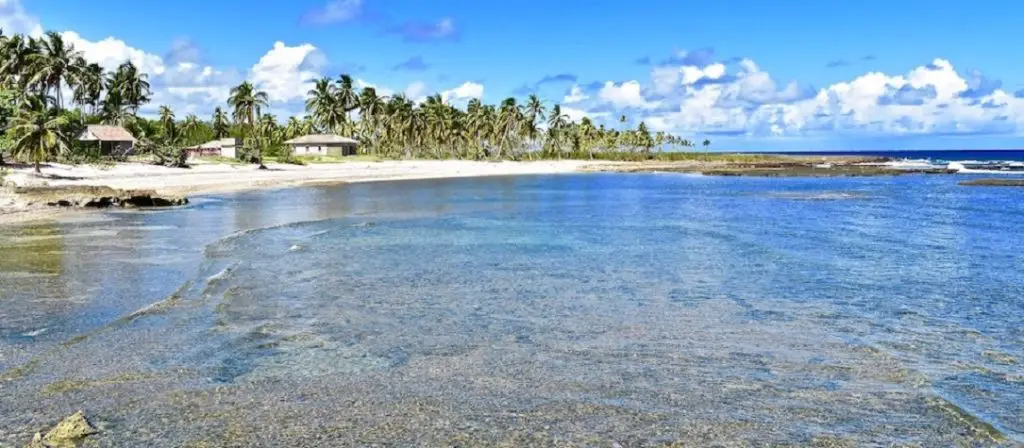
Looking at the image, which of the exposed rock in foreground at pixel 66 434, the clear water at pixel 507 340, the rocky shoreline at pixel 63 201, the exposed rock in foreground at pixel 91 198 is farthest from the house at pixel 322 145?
the exposed rock in foreground at pixel 66 434

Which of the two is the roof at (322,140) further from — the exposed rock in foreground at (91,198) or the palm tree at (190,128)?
the exposed rock in foreground at (91,198)

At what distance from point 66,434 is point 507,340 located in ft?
19.0

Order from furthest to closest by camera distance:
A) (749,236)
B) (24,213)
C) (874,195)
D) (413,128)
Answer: (413,128), (874,195), (24,213), (749,236)

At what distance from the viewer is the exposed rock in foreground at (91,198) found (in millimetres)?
33844

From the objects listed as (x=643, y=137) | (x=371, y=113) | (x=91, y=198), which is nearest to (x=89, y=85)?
(x=371, y=113)

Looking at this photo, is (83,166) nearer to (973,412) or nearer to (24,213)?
(24,213)

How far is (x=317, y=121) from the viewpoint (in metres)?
115

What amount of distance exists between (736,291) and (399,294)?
6580mm

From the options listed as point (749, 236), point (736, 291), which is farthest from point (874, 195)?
point (736, 291)

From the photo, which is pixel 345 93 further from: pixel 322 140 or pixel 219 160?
pixel 219 160

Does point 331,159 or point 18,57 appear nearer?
point 18,57

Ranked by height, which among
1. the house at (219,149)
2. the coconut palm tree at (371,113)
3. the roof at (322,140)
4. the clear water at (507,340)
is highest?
the coconut palm tree at (371,113)

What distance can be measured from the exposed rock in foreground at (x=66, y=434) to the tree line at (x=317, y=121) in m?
57.0

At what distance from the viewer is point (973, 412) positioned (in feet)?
26.1
